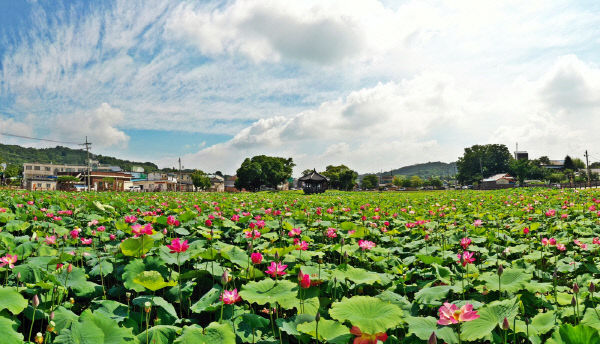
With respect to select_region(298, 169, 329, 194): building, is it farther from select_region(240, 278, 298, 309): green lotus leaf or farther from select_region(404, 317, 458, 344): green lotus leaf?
select_region(404, 317, 458, 344): green lotus leaf

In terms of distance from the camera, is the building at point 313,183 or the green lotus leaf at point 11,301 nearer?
the green lotus leaf at point 11,301

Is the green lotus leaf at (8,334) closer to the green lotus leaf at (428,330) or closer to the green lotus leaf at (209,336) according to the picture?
the green lotus leaf at (209,336)

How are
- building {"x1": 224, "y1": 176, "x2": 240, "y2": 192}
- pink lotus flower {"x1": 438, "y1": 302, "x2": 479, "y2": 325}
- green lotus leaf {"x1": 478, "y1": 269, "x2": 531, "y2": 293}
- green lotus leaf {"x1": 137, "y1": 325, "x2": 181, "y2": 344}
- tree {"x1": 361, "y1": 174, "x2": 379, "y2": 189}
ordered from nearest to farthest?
pink lotus flower {"x1": 438, "y1": 302, "x2": 479, "y2": 325}
green lotus leaf {"x1": 137, "y1": 325, "x2": 181, "y2": 344}
green lotus leaf {"x1": 478, "y1": 269, "x2": 531, "y2": 293}
tree {"x1": 361, "y1": 174, "x2": 379, "y2": 189}
building {"x1": 224, "y1": 176, "x2": 240, "y2": 192}

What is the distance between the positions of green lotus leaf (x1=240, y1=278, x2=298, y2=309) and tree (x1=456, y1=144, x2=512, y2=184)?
91648mm

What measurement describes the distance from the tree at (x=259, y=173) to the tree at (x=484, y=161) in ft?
171

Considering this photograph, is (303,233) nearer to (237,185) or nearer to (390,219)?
(390,219)

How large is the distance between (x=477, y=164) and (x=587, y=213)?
286ft

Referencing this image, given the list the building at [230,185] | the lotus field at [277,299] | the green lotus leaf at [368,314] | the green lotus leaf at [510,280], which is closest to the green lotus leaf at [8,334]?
the lotus field at [277,299]

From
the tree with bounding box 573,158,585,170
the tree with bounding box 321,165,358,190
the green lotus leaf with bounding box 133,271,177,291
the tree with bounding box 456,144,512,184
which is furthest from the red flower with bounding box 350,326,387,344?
the tree with bounding box 573,158,585,170

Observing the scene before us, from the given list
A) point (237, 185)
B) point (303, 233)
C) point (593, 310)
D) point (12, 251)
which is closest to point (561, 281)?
point (593, 310)

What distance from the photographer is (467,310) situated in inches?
56.1

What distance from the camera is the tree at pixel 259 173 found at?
5653 centimetres

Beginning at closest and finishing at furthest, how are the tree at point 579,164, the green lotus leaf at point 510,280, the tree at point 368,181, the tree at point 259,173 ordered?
1. the green lotus leaf at point 510,280
2. the tree at point 259,173
3. the tree at point 368,181
4. the tree at point 579,164

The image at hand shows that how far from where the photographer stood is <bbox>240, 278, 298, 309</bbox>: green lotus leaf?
6.06 feet
